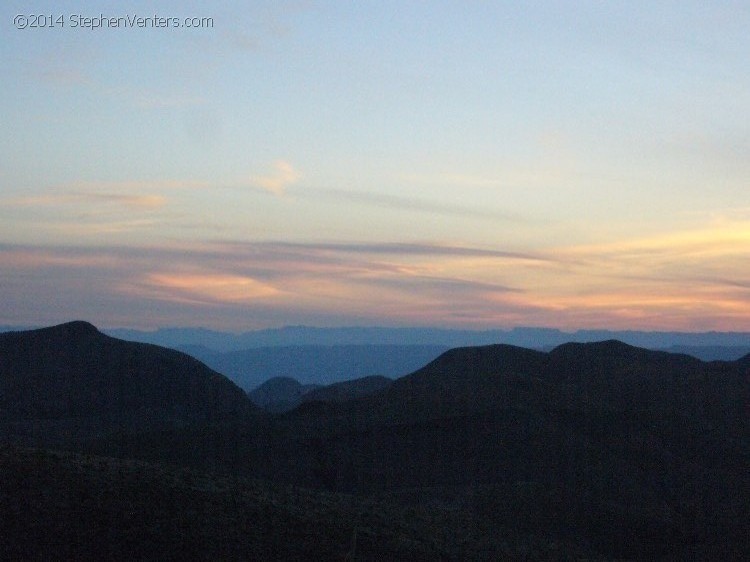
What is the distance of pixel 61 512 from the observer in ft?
83.7

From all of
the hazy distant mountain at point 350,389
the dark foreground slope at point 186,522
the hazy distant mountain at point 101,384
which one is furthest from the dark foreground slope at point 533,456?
the hazy distant mountain at point 350,389

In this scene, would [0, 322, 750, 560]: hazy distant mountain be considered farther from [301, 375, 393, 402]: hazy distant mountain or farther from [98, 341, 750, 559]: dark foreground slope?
[301, 375, 393, 402]: hazy distant mountain

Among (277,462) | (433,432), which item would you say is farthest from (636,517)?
(277,462)

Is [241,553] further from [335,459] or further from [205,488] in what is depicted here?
[335,459]

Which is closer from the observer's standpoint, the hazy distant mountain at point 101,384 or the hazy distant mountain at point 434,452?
the hazy distant mountain at point 434,452

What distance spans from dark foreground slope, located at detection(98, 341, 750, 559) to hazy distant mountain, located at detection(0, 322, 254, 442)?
17.2 metres

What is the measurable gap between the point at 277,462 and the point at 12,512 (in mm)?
28978

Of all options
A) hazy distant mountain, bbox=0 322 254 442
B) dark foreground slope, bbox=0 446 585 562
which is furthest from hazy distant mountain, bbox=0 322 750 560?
hazy distant mountain, bbox=0 322 254 442

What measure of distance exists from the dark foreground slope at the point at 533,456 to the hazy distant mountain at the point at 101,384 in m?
17.2

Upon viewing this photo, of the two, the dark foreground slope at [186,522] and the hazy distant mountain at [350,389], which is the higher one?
the dark foreground slope at [186,522]

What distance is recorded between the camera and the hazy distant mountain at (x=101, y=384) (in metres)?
81.6

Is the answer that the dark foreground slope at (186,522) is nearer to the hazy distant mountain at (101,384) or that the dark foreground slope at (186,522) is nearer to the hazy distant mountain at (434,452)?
the hazy distant mountain at (434,452)

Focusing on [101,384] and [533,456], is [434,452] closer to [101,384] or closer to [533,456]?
[533,456]

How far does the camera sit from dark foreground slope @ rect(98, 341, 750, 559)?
1706 inches
